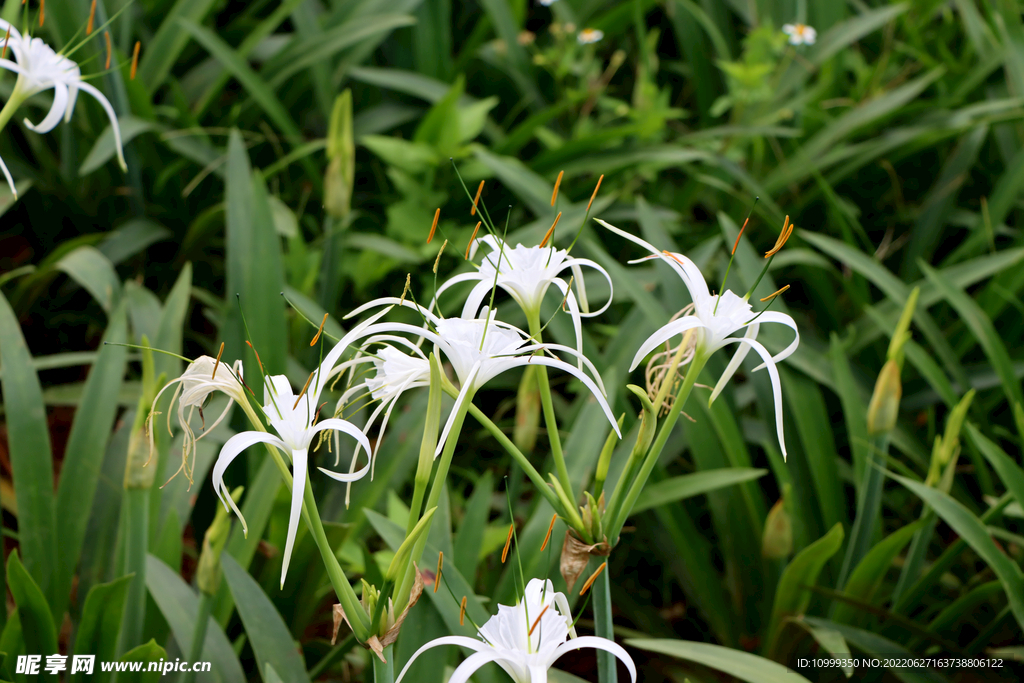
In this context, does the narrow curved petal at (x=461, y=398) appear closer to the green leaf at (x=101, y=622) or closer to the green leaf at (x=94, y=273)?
the green leaf at (x=101, y=622)

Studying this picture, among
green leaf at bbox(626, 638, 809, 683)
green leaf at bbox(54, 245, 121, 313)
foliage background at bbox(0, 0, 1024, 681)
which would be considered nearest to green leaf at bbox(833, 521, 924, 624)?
foliage background at bbox(0, 0, 1024, 681)

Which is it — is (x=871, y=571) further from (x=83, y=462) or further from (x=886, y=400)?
(x=83, y=462)

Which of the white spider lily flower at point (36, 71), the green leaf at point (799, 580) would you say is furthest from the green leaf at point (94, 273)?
the green leaf at point (799, 580)

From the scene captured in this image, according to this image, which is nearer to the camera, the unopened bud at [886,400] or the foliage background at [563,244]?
the unopened bud at [886,400]

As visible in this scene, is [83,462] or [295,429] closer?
[295,429]

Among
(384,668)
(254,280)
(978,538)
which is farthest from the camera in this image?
(254,280)

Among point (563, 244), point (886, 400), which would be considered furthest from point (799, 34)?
point (886, 400)

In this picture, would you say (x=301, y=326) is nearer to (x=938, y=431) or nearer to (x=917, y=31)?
(x=938, y=431)
